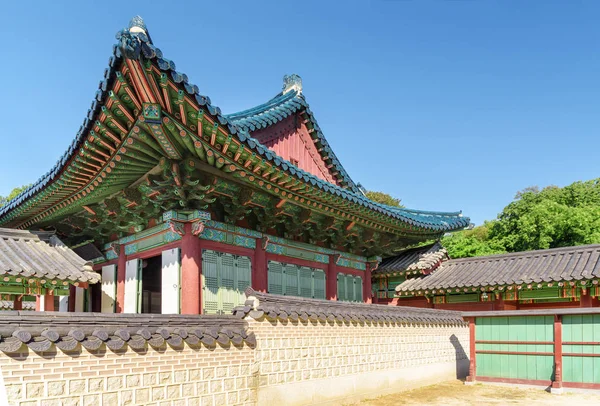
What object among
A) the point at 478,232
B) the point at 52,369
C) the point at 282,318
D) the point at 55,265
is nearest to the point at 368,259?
the point at 282,318

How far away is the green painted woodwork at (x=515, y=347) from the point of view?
13.0 meters

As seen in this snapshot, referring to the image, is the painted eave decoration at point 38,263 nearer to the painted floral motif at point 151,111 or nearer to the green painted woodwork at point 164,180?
the green painted woodwork at point 164,180

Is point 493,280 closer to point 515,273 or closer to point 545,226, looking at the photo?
point 515,273

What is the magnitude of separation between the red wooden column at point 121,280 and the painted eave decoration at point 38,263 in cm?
156

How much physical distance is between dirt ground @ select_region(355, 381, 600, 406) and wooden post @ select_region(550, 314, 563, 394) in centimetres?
26

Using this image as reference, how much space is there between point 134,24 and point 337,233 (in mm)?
9046

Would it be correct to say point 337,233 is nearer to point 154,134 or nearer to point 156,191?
point 156,191

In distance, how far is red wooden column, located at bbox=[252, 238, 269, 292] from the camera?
12.8 m

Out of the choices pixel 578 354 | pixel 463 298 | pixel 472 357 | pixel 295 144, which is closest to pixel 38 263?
pixel 295 144

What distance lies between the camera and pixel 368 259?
17.4 metres

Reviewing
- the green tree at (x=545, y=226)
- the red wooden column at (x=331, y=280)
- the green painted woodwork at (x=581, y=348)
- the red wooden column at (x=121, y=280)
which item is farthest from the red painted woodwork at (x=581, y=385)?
the green tree at (x=545, y=226)

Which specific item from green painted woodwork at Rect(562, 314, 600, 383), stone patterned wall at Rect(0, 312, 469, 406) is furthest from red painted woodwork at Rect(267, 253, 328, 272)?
green painted woodwork at Rect(562, 314, 600, 383)

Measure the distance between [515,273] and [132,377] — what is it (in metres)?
12.8

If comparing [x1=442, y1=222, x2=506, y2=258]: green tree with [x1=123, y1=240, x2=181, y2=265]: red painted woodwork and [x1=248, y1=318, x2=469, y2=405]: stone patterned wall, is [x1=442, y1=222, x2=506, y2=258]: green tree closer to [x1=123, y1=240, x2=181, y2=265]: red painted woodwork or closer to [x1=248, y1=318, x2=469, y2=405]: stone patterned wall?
[x1=248, y1=318, x2=469, y2=405]: stone patterned wall
